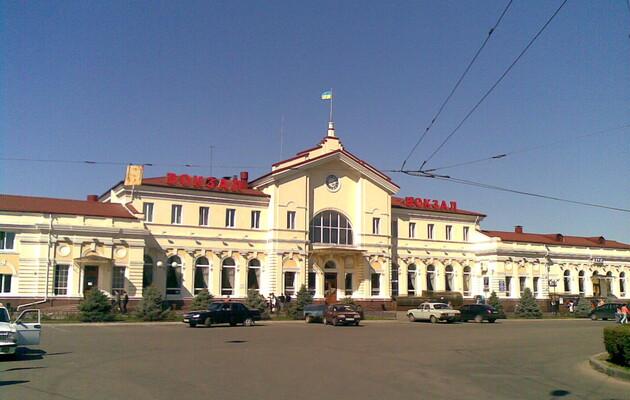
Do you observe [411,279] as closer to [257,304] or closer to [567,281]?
[567,281]

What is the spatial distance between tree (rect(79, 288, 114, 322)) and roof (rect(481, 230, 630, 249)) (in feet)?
128

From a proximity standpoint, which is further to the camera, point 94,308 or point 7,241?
point 7,241

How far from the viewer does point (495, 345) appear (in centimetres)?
2355

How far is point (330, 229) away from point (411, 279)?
10.5 metres

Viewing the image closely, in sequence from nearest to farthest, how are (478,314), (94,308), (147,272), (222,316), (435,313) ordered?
(222,316)
(94,308)
(435,313)
(478,314)
(147,272)

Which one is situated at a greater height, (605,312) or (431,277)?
(431,277)

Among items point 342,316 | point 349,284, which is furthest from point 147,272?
point 349,284

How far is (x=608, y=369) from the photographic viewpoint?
15.8 metres

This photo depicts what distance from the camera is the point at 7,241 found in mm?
38969

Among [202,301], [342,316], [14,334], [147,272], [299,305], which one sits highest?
[147,272]

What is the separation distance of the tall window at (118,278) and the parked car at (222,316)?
34.6 feet

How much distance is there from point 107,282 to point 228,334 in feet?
56.9

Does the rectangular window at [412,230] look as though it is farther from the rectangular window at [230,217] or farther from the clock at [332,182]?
the rectangular window at [230,217]

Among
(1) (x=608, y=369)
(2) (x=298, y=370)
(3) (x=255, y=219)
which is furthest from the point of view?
(3) (x=255, y=219)
